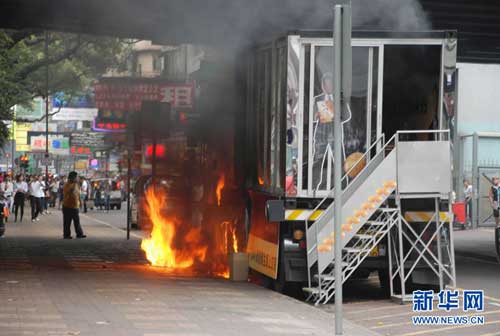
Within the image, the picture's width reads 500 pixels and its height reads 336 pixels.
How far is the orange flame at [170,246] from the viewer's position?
688 inches

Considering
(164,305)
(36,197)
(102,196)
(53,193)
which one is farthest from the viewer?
(53,193)

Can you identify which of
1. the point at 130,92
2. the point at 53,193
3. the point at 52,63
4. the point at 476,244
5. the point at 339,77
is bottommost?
the point at 53,193

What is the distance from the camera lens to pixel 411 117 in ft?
45.6

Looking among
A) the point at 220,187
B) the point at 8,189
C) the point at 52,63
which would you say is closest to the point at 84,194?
the point at 52,63

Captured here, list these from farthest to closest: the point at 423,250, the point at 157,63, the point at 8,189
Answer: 1. the point at 8,189
2. the point at 157,63
3. the point at 423,250

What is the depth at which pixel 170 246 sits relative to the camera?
18.1 meters

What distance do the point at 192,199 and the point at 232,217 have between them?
2.96m

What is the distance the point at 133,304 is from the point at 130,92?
18947 mm

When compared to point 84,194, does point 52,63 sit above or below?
above

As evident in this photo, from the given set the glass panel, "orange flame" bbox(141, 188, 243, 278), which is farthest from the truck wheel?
"orange flame" bbox(141, 188, 243, 278)

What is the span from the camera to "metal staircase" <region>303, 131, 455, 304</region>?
12414mm

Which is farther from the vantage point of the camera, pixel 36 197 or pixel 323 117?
pixel 36 197

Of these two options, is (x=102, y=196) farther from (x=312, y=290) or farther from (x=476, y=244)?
Answer: (x=312, y=290)

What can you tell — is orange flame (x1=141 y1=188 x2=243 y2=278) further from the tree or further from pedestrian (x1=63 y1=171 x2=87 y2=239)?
the tree
